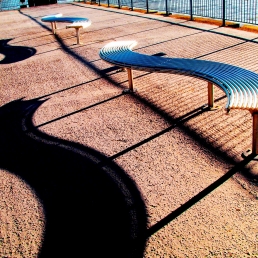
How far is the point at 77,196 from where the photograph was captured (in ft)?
12.0

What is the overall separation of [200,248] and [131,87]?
4149mm

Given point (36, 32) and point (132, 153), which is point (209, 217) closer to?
point (132, 153)

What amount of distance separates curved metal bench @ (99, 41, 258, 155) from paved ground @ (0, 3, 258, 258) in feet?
1.98

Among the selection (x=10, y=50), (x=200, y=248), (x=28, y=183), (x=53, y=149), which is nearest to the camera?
(x=200, y=248)

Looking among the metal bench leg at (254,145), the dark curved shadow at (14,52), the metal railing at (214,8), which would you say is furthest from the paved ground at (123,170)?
Answer: the metal railing at (214,8)

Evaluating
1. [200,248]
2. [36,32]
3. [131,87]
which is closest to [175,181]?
[200,248]

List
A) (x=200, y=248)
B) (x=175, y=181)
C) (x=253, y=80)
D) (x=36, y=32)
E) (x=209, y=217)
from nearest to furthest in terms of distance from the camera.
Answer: (x=200, y=248), (x=209, y=217), (x=175, y=181), (x=253, y=80), (x=36, y=32)

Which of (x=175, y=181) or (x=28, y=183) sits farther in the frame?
(x=28, y=183)

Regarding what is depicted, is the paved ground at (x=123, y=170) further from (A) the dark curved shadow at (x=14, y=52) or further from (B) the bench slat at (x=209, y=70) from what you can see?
(A) the dark curved shadow at (x=14, y=52)

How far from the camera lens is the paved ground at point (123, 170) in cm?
300

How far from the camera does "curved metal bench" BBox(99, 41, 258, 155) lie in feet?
12.4

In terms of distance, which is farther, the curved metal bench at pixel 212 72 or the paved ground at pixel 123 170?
the curved metal bench at pixel 212 72

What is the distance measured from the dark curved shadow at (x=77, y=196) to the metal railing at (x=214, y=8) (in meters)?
9.02

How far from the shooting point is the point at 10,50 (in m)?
11.8
